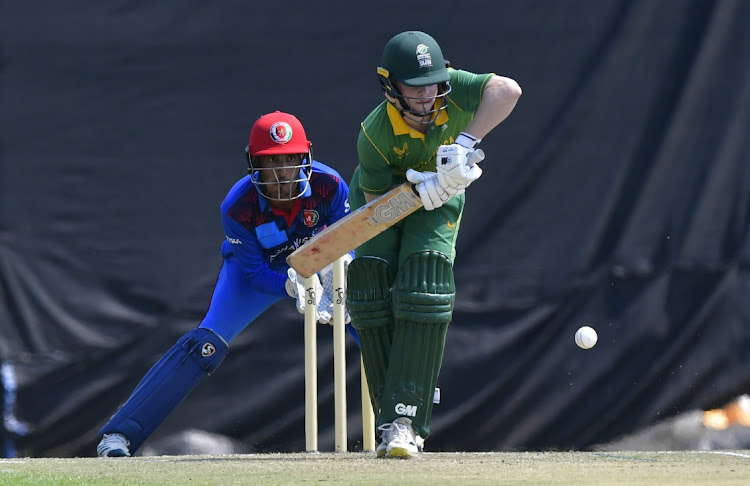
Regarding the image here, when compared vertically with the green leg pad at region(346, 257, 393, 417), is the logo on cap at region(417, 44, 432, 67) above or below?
above

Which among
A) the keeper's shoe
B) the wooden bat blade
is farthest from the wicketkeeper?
the wooden bat blade

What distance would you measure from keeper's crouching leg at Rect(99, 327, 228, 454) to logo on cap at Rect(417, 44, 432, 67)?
1.55 meters

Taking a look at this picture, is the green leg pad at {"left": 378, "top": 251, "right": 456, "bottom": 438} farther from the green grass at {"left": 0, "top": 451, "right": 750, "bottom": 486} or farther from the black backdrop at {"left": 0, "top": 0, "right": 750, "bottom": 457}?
the black backdrop at {"left": 0, "top": 0, "right": 750, "bottom": 457}

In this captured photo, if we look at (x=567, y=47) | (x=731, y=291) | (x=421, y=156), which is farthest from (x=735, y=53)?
(x=421, y=156)

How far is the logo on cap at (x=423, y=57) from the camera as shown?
3396mm

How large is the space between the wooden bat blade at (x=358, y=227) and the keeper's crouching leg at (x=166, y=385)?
0.94 m

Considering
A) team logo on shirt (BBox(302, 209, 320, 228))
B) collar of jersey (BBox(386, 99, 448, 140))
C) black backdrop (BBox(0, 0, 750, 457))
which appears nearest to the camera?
collar of jersey (BBox(386, 99, 448, 140))

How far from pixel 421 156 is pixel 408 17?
1.55 metres

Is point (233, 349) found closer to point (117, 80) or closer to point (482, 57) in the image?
point (117, 80)

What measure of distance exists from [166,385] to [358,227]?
1.32 meters

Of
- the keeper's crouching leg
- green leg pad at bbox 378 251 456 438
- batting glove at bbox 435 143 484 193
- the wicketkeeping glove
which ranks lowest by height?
the keeper's crouching leg

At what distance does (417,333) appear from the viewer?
3.41 meters

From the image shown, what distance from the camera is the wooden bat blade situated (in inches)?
134

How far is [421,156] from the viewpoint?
139 inches
